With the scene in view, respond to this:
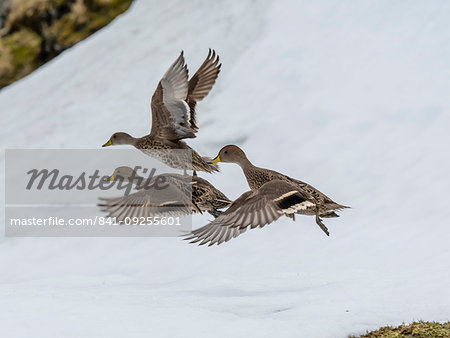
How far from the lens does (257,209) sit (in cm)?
461

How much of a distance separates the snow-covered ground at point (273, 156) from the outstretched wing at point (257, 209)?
1056 mm

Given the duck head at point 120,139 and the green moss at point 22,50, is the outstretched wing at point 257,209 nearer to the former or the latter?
the duck head at point 120,139

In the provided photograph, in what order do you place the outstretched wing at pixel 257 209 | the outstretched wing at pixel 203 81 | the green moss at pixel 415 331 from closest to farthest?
the outstretched wing at pixel 257 209 < the green moss at pixel 415 331 < the outstretched wing at pixel 203 81

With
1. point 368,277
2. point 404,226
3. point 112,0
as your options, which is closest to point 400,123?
point 404,226

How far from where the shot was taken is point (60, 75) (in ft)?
51.0

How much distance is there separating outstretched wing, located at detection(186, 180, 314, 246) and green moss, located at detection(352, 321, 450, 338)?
4.66 ft

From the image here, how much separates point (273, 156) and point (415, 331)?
18.2 feet

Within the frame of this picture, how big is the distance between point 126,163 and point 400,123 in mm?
4567

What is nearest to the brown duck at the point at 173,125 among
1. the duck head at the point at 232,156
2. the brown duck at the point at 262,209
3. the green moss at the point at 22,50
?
the duck head at the point at 232,156

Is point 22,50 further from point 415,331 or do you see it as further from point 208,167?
point 415,331

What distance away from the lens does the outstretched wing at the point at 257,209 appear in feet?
15.0

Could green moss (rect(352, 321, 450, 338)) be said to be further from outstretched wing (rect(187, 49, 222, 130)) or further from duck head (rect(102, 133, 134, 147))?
duck head (rect(102, 133, 134, 147))

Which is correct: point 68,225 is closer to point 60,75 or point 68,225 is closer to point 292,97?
point 292,97

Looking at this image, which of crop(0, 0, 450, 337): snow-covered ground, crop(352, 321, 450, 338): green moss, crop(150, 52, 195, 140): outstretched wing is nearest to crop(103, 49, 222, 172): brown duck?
crop(150, 52, 195, 140): outstretched wing
